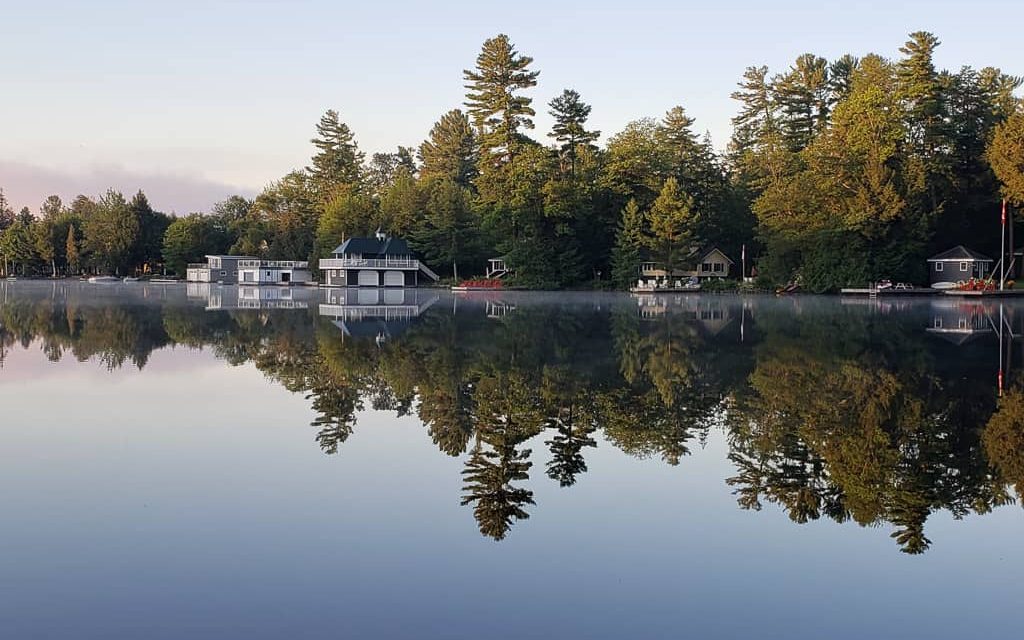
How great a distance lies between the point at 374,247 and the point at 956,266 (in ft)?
163

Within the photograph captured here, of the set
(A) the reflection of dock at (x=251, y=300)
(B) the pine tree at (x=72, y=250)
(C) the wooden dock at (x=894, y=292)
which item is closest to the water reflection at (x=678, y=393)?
(A) the reflection of dock at (x=251, y=300)

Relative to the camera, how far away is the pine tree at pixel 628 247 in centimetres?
7175

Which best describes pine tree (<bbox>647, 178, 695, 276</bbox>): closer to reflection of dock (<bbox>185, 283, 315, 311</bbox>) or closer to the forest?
the forest

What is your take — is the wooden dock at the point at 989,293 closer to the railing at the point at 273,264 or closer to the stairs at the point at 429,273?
the stairs at the point at 429,273

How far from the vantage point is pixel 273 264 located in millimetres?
98125

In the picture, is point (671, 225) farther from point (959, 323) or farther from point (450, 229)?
point (959, 323)

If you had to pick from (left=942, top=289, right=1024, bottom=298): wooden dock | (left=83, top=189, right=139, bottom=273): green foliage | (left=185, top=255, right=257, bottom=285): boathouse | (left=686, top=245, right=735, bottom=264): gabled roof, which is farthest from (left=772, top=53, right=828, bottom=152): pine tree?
(left=83, top=189, right=139, bottom=273): green foliage

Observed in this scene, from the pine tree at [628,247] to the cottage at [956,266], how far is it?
868 inches

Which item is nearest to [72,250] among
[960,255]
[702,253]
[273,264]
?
[273,264]

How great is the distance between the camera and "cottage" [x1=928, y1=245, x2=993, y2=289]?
6475 centimetres

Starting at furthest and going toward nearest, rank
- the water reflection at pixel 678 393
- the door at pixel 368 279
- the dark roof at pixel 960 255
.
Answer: the door at pixel 368 279 < the dark roof at pixel 960 255 < the water reflection at pixel 678 393

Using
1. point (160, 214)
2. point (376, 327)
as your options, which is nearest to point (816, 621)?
point (376, 327)

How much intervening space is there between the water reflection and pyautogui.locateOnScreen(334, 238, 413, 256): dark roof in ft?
160

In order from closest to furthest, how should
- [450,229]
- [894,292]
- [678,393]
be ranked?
[678,393]
[894,292]
[450,229]
